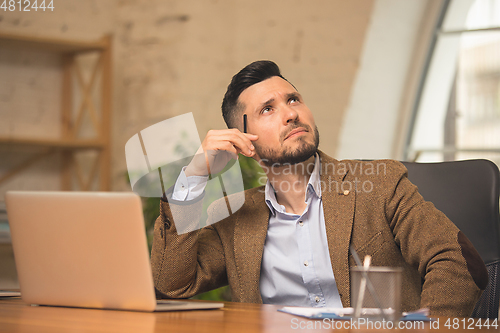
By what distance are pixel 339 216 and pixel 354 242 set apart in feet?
0.28

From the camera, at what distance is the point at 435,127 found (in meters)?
3.92

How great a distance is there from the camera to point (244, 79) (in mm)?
1827

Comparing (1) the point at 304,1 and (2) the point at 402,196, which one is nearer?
(2) the point at 402,196

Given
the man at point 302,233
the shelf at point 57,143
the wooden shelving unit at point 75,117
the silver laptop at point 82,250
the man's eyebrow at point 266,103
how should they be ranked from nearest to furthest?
the silver laptop at point 82,250 < the man at point 302,233 < the man's eyebrow at point 266,103 < the shelf at point 57,143 < the wooden shelving unit at point 75,117

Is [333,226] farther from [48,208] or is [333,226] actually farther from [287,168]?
[48,208]

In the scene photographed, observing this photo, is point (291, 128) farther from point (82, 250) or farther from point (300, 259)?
point (82, 250)

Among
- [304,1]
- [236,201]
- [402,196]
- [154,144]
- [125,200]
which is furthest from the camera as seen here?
[304,1]

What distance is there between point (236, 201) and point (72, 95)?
2266 millimetres

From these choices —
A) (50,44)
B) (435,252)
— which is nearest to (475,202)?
(435,252)

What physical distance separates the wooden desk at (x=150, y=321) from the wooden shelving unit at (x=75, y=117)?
2.28 meters

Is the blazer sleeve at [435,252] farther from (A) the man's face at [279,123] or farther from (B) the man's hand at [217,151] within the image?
(B) the man's hand at [217,151]

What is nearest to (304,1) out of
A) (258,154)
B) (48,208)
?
(258,154)

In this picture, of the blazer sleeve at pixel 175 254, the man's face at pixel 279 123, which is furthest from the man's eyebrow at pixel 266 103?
the blazer sleeve at pixel 175 254

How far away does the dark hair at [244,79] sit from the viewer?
1.81m
